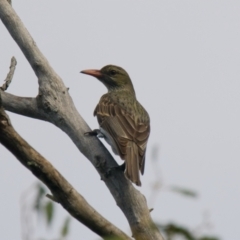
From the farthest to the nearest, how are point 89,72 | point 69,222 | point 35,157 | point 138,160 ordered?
point 89,72
point 138,160
point 35,157
point 69,222

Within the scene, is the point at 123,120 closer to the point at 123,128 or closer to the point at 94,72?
the point at 123,128

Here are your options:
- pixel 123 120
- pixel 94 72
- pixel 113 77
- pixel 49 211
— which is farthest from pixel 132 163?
pixel 49 211

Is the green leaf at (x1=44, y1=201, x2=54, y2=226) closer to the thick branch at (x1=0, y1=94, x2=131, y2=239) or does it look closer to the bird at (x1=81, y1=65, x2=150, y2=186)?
the thick branch at (x1=0, y1=94, x2=131, y2=239)

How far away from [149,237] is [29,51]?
2169 mm

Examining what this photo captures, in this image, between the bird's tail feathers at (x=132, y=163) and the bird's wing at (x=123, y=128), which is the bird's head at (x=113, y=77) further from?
the bird's tail feathers at (x=132, y=163)

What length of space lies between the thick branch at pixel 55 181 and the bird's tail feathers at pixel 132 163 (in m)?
1.47

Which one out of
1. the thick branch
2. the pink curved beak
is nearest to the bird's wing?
the pink curved beak

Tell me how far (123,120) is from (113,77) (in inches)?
68.3

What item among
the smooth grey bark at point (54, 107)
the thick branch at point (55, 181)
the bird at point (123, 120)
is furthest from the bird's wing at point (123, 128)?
the thick branch at point (55, 181)

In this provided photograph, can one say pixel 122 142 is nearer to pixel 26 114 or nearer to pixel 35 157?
pixel 26 114

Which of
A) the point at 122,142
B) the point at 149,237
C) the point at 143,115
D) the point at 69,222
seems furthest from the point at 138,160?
the point at 69,222

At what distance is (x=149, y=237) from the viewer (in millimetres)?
4531

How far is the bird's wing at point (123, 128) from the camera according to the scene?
6.70 metres

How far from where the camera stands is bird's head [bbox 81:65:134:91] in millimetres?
9094
